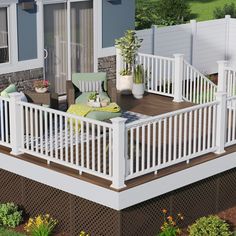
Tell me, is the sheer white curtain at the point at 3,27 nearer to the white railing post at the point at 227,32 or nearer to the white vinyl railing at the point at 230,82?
the white vinyl railing at the point at 230,82

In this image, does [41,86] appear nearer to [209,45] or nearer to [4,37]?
[4,37]

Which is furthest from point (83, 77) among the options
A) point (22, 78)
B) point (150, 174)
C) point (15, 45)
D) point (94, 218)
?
point (94, 218)

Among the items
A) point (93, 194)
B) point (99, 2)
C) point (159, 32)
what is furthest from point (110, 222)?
point (159, 32)

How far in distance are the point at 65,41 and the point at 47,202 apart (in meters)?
4.75

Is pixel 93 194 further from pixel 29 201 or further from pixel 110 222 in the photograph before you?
pixel 29 201

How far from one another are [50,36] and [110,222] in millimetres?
5411

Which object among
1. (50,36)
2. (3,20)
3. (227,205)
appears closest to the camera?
(227,205)

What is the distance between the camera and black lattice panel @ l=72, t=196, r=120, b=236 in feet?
37.8

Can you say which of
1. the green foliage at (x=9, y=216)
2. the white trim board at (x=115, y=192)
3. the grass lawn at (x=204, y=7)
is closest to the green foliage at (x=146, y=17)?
the grass lawn at (x=204, y=7)

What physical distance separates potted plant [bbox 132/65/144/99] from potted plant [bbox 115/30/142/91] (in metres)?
0.26

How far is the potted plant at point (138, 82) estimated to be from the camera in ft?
52.6

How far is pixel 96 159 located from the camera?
1228cm

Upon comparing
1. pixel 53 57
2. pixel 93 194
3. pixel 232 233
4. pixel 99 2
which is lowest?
pixel 232 233

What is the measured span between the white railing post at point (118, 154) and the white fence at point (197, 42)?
882 centimetres
